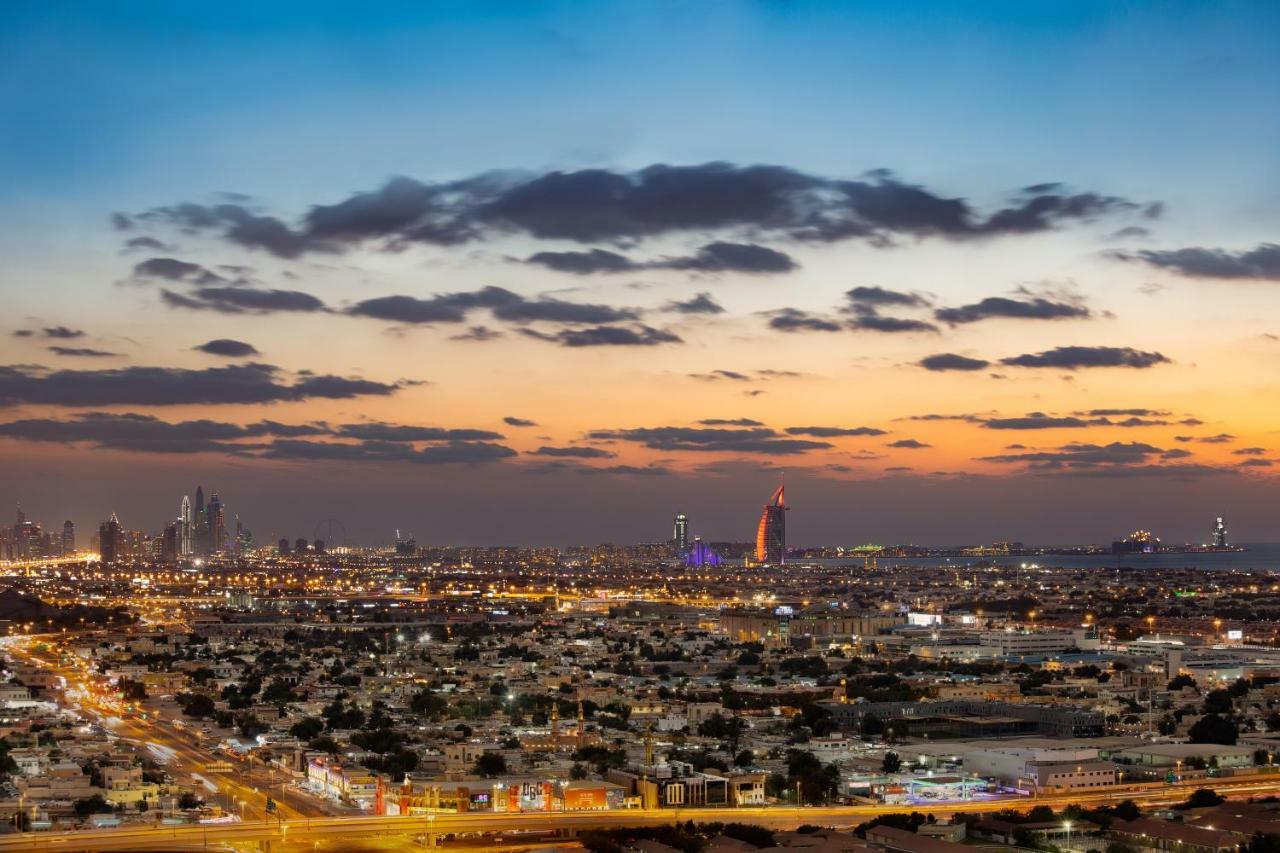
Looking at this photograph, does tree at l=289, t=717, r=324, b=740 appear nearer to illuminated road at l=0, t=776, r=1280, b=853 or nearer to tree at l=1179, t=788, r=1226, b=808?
illuminated road at l=0, t=776, r=1280, b=853

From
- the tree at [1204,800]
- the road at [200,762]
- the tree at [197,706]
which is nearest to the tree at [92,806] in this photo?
the road at [200,762]

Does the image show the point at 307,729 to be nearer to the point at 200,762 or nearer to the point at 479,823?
the point at 200,762

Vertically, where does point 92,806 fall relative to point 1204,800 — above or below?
below

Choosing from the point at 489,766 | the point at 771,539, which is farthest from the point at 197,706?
the point at 771,539

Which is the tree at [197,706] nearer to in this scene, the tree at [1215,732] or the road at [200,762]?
the road at [200,762]

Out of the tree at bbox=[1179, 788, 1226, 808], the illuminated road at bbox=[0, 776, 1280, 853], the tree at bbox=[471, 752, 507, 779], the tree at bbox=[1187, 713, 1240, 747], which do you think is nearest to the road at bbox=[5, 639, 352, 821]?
the illuminated road at bbox=[0, 776, 1280, 853]

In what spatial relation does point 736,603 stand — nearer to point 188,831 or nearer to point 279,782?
point 279,782

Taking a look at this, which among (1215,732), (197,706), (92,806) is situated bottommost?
(92,806)
